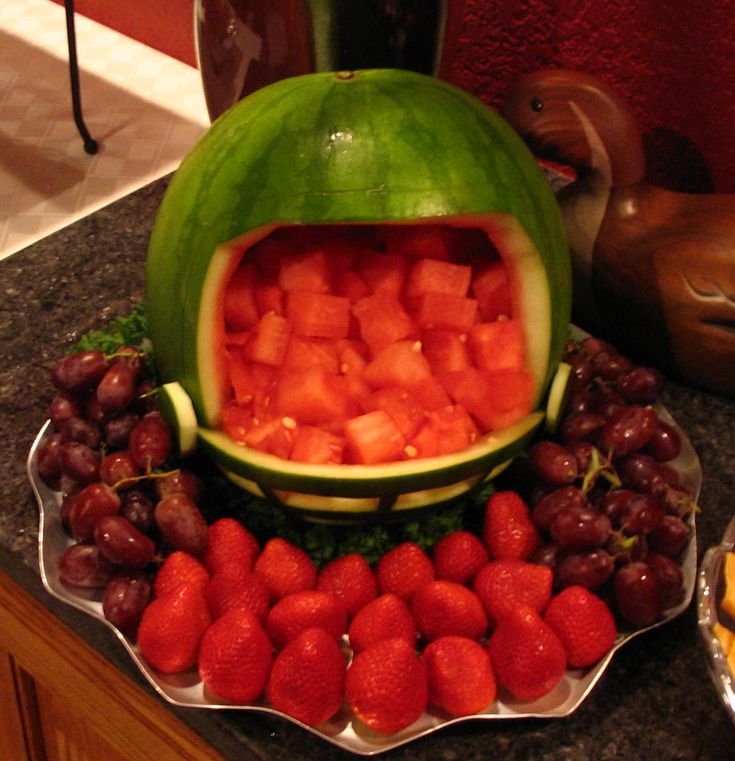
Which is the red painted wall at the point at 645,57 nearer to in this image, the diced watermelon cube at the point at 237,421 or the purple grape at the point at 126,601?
the diced watermelon cube at the point at 237,421

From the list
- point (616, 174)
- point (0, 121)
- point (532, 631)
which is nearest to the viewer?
point (532, 631)

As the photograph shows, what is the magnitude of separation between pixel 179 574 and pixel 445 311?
11.8 inches

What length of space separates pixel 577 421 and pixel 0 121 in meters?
1.24

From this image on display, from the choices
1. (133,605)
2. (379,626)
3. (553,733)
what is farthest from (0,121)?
(553,733)

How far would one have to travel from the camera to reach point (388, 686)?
652 mm

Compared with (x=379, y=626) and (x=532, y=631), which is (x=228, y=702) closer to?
(x=379, y=626)

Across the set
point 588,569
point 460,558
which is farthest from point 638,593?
point 460,558

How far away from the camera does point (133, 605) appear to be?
73cm

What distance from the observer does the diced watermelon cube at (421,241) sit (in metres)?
0.80

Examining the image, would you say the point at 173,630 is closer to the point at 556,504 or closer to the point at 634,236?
the point at 556,504

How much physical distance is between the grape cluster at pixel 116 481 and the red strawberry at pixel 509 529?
9.3 inches

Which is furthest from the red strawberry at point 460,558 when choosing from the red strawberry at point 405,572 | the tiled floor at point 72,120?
the tiled floor at point 72,120

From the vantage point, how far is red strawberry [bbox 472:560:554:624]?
73 centimetres

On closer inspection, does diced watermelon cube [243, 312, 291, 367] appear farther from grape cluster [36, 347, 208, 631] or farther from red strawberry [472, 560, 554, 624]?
red strawberry [472, 560, 554, 624]
